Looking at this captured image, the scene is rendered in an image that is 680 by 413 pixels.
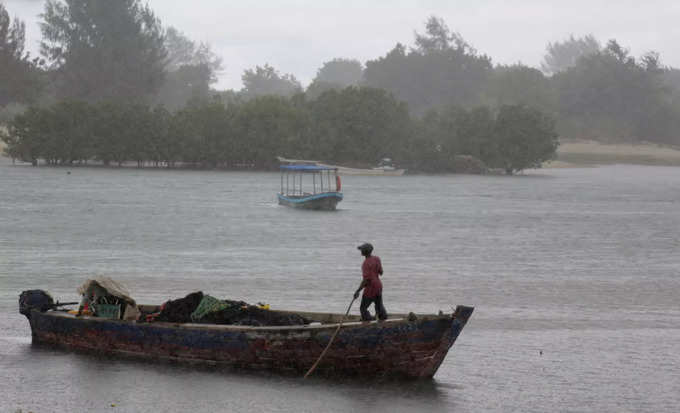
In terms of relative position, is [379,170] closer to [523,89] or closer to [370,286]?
[523,89]

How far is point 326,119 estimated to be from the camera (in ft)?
467

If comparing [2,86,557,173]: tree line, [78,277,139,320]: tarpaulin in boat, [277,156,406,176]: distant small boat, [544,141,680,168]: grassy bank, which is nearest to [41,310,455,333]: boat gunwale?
[78,277,139,320]: tarpaulin in boat

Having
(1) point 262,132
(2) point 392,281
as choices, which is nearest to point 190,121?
(1) point 262,132

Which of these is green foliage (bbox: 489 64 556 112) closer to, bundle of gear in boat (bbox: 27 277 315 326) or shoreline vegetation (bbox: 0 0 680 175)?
shoreline vegetation (bbox: 0 0 680 175)

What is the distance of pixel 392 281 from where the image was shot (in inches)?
1526

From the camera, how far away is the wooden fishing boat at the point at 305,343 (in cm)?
2197

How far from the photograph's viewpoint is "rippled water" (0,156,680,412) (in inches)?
866

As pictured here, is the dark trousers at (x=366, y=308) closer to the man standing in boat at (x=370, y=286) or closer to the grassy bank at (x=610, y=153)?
the man standing in boat at (x=370, y=286)

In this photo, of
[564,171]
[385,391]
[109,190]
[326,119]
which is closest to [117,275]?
[385,391]

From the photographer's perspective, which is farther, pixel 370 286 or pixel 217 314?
pixel 217 314

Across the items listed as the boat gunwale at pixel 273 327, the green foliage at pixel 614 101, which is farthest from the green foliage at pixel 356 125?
the boat gunwale at pixel 273 327

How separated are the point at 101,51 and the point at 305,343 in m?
153

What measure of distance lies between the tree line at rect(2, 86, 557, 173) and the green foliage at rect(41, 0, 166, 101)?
71.9 ft

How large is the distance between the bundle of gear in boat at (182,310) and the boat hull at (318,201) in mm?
50928
